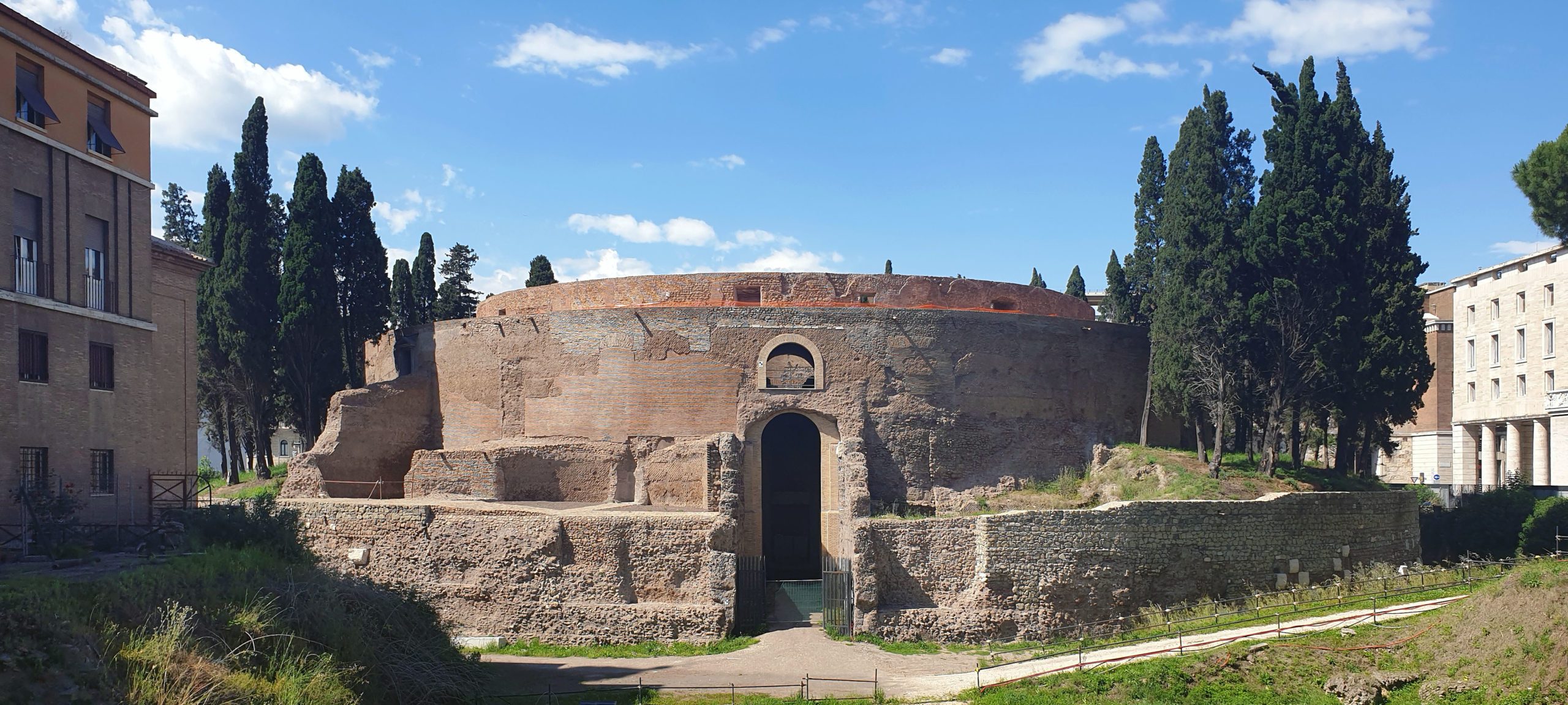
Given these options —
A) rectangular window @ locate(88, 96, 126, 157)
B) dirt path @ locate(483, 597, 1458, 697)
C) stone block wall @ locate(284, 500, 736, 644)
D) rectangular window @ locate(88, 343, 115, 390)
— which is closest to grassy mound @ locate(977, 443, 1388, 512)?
dirt path @ locate(483, 597, 1458, 697)

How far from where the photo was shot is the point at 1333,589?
19953 millimetres

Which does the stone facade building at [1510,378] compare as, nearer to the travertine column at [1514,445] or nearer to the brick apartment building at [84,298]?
the travertine column at [1514,445]

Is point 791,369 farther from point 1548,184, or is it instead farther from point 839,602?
point 1548,184

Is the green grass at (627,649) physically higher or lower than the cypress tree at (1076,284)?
lower

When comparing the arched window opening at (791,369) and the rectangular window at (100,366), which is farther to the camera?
the arched window opening at (791,369)

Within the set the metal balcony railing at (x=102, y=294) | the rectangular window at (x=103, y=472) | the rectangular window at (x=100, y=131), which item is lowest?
the rectangular window at (x=103, y=472)

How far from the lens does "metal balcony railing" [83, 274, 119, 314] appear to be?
17859 millimetres

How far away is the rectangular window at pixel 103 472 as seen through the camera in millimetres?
17797

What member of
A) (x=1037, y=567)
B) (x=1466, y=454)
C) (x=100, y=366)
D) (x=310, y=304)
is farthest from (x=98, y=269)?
Answer: (x=1466, y=454)

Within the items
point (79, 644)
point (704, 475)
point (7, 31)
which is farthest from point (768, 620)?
point (7, 31)

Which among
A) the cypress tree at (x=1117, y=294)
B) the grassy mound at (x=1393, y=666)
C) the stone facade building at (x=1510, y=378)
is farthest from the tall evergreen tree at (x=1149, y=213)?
the grassy mound at (x=1393, y=666)

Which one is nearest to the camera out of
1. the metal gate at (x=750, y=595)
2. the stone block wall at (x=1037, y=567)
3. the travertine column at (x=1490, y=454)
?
the stone block wall at (x=1037, y=567)

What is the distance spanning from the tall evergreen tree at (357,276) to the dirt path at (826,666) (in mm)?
13845

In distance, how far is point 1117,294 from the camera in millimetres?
35594
